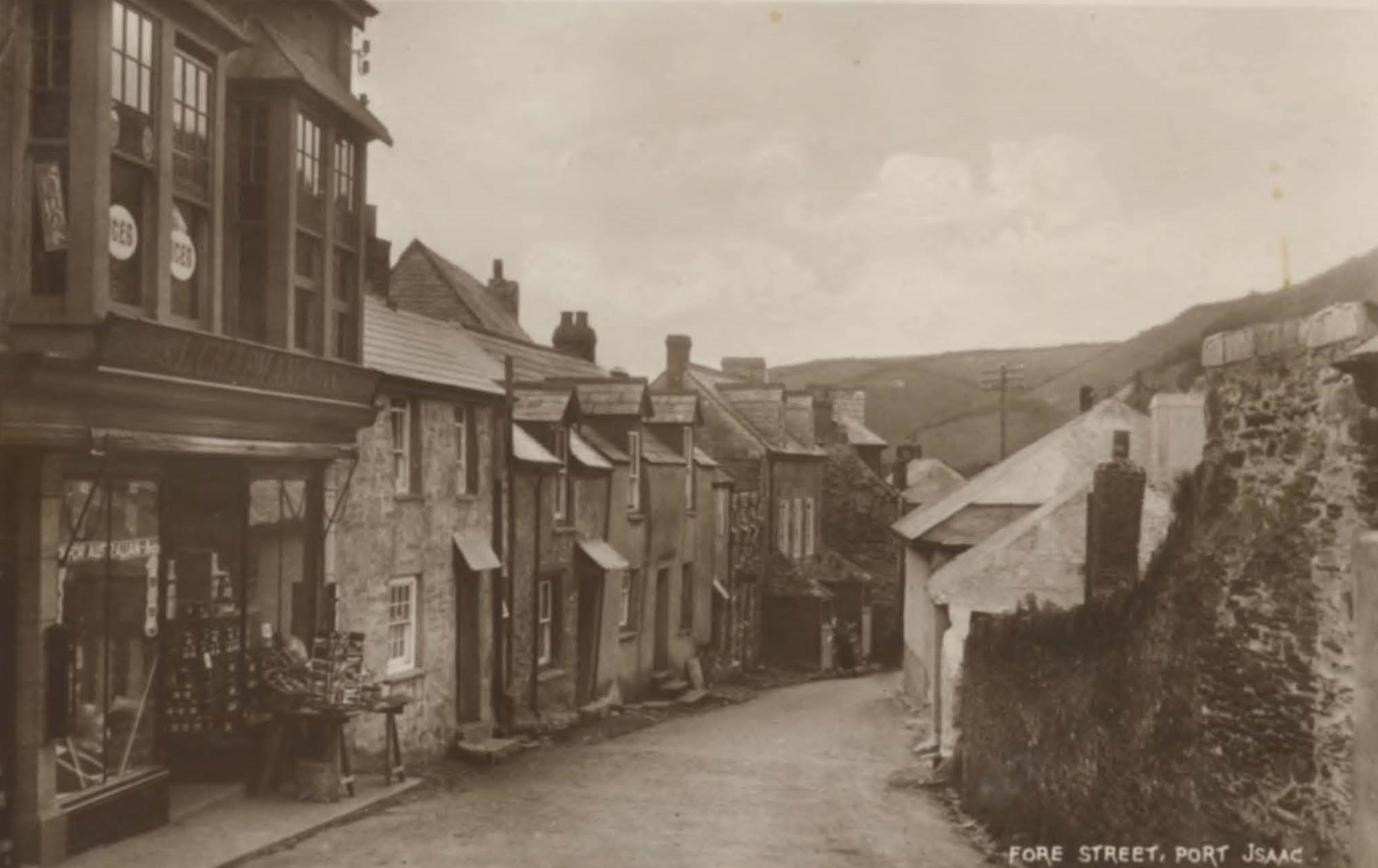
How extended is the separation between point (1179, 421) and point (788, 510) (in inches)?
1165

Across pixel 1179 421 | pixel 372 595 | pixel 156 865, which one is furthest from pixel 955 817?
pixel 156 865

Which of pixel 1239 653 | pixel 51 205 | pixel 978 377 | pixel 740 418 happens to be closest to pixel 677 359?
pixel 740 418

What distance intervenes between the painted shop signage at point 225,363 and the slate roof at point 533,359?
8.26 m

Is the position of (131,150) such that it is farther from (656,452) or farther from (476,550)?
(656,452)

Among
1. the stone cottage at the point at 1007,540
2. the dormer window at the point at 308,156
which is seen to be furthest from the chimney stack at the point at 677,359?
the dormer window at the point at 308,156

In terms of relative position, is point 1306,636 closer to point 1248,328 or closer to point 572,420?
point 1248,328

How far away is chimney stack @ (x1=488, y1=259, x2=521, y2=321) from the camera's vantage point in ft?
115

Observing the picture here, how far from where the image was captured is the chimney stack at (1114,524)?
41.5ft

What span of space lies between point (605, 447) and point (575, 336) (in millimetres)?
7191

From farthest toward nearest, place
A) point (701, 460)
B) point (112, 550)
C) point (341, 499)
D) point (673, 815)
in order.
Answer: point (701, 460)
point (341, 499)
point (673, 815)
point (112, 550)

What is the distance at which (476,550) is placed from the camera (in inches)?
763

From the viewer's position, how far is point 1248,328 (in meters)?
10.1

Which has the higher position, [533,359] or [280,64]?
[280,64]

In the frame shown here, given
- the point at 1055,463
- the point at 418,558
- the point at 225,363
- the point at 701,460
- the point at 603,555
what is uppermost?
the point at 225,363
